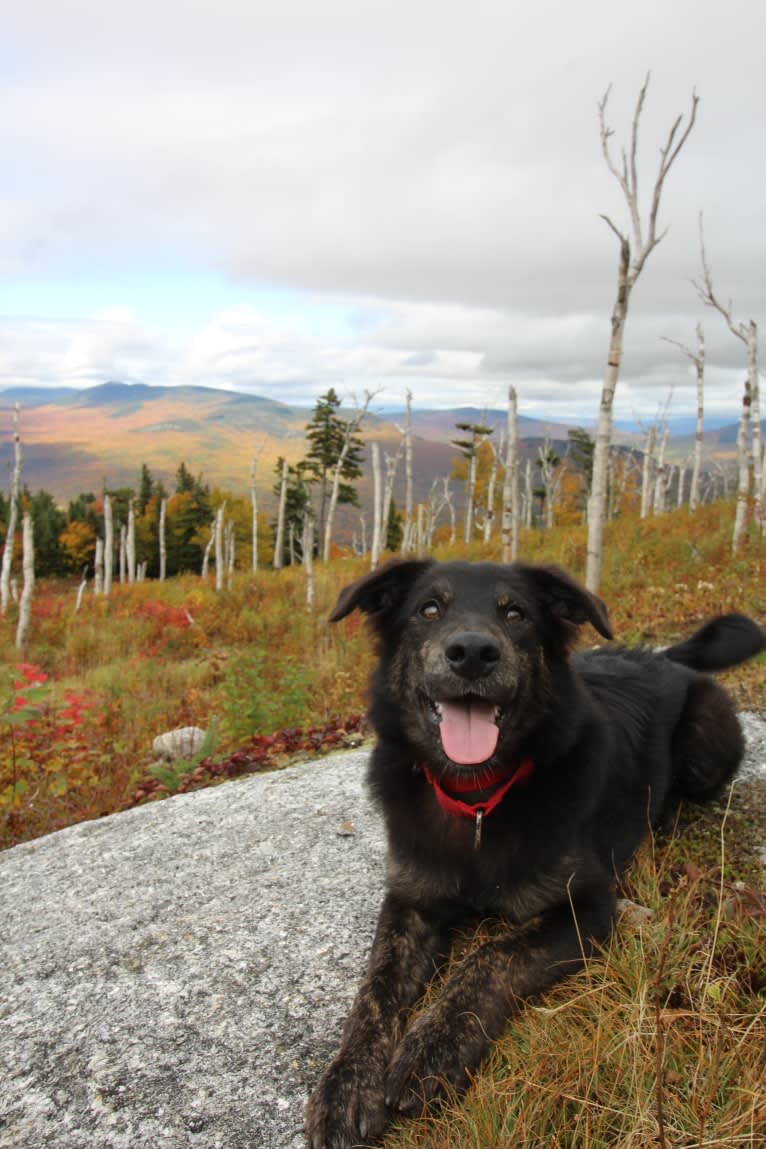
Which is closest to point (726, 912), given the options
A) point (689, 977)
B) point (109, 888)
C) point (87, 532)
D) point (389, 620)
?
point (689, 977)

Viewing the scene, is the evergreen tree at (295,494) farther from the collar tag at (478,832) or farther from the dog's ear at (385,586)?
the collar tag at (478,832)

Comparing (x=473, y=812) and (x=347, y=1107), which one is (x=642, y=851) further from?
(x=347, y=1107)

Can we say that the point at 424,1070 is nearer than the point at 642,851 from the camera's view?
Yes

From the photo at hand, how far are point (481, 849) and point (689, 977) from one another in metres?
0.83

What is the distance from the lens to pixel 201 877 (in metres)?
4.26

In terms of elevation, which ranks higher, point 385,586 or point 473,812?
point 385,586

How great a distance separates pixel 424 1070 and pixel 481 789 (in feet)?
3.33

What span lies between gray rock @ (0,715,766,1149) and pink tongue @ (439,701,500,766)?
1.17 metres

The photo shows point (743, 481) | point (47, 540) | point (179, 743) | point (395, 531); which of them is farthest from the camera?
point (47, 540)

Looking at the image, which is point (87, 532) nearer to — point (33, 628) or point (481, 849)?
point (33, 628)

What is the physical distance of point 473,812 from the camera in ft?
10.0

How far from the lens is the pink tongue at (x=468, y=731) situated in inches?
113

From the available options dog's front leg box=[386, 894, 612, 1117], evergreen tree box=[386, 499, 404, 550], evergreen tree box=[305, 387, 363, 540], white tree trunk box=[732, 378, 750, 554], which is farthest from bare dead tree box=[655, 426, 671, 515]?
dog's front leg box=[386, 894, 612, 1117]

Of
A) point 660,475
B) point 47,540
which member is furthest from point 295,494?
point 47,540
